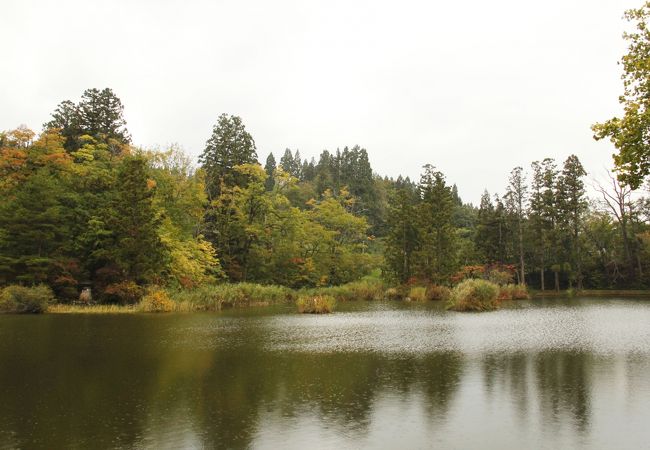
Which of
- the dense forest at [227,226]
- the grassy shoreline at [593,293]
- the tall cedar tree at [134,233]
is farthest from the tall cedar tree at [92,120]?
the grassy shoreline at [593,293]

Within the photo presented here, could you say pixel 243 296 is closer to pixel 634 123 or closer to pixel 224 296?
pixel 224 296

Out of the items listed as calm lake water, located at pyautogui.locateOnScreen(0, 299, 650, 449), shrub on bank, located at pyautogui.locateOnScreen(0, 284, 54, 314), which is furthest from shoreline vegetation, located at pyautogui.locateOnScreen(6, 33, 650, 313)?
calm lake water, located at pyautogui.locateOnScreen(0, 299, 650, 449)

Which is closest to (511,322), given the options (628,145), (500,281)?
(628,145)

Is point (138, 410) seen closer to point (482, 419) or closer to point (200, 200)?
point (482, 419)

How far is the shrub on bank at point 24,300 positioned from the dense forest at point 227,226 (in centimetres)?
313

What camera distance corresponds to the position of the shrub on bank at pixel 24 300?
97.2 ft

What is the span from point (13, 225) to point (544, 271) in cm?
5620

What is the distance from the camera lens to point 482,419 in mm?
8273

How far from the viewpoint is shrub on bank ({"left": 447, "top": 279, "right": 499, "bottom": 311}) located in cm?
3158

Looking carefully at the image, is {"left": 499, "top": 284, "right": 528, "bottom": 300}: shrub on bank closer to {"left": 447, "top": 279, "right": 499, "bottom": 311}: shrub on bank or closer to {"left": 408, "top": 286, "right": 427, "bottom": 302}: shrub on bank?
{"left": 408, "top": 286, "right": 427, "bottom": 302}: shrub on bank

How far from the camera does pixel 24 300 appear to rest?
29750 millimetres

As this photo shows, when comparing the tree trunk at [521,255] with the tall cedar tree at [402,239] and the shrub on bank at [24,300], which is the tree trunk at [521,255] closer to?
the tall cedar tree at [402,239]

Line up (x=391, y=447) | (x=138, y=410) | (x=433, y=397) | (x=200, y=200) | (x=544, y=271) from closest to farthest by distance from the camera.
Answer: (x=391, y=447) → (x=138, y=410) → (x=433, y=397) → (x=200, y=200) → (x=544, y=271)

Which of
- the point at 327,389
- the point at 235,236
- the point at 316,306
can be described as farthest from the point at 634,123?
the point at 235,236
